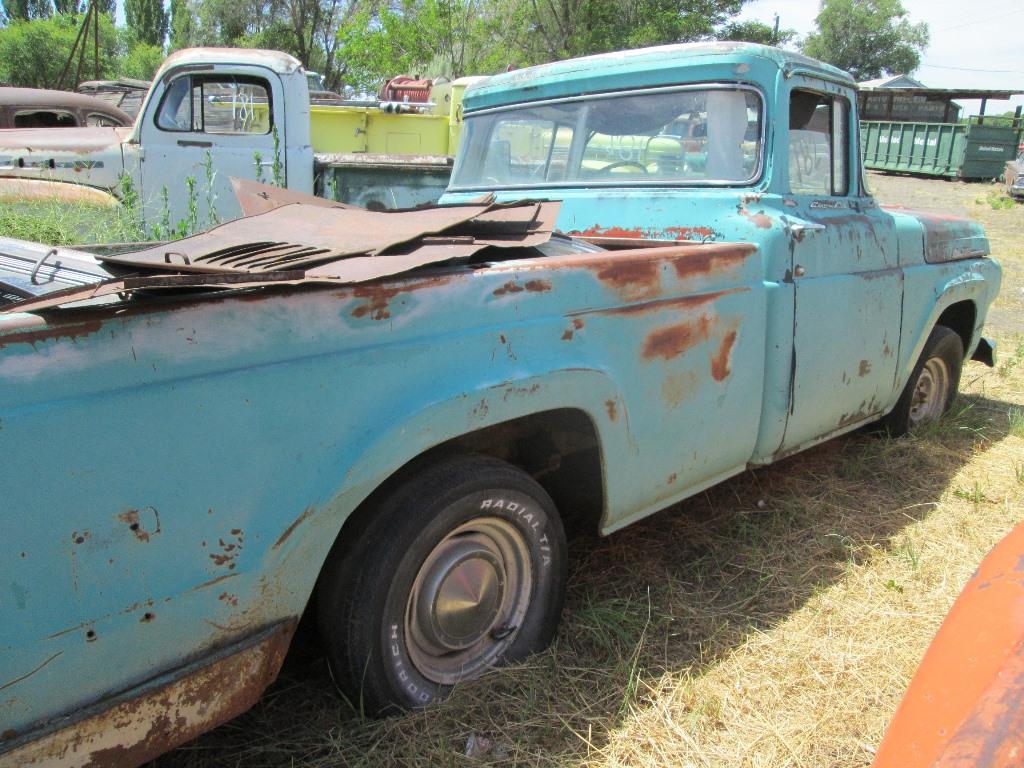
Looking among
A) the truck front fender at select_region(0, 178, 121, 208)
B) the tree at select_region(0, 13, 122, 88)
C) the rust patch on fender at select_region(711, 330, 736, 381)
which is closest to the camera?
the rust patch on fender at select_region(711, 330, 736, 381)

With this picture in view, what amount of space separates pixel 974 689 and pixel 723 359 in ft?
5.12

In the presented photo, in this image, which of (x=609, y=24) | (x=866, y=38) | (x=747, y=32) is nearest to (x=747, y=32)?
(x=747, y=32)

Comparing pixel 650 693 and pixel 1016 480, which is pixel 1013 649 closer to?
pixel 650 693

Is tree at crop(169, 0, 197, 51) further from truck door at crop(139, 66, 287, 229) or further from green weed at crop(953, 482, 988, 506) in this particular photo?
green weed at crop(953, 482, 988, 506)

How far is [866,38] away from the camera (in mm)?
56375

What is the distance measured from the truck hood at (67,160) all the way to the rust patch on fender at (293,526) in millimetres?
6257

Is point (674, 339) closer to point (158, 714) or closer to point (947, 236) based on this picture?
point (158, 714)

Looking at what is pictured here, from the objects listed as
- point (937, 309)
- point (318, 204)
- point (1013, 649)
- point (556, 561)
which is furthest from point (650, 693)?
point (937, 309)

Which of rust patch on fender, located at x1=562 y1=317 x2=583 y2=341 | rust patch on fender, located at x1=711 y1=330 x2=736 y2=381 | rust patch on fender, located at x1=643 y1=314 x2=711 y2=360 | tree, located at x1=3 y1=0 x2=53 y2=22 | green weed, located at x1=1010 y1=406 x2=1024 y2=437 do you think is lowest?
green weed, located at x1=1010 y1=406 x2=1024 y2=437

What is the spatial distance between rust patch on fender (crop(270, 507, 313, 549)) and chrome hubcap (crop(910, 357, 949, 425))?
3569 mm

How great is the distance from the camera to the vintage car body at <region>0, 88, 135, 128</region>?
9.48 metres

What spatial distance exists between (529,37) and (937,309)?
2281 cm

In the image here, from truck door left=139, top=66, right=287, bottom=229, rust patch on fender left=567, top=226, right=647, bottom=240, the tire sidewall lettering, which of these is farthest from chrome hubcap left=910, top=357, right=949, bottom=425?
truck door left=139, top=66, right=287, bottom=229

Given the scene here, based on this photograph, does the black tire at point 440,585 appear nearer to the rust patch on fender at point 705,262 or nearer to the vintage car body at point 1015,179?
the rust patch on fender at point 705,262
